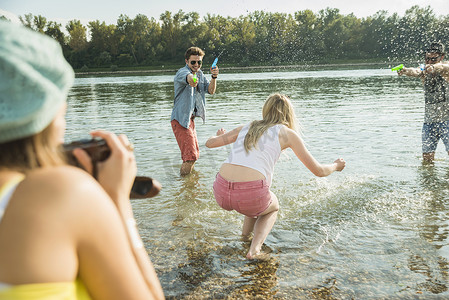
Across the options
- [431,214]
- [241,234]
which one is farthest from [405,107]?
[241,234]

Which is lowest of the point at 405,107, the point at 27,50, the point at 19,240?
the point at 405,107

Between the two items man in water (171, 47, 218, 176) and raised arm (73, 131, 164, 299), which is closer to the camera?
raised arm (73, 131, 164, 299)

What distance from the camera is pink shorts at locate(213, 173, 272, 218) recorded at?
13.2 ft

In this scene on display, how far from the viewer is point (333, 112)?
15867 millimetres

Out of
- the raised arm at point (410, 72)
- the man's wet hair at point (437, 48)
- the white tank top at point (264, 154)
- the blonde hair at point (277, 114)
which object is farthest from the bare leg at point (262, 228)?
the man's wet hair at point (437, 48)

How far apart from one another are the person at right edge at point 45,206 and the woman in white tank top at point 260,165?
9.37ft

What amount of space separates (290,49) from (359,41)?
1836 centimetres

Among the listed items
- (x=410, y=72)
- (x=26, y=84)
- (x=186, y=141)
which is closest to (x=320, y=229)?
(x=186, y=141)

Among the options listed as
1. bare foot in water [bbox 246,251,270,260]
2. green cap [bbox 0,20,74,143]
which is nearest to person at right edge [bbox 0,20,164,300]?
green cap [bbox 0,20,74,143]

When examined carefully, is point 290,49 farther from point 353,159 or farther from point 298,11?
point 353,159

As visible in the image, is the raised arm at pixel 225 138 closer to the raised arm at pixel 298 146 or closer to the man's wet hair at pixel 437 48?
the raised arm at pixel 298 146

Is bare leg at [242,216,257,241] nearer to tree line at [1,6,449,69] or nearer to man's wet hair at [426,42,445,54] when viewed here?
man's wet hair at [426,42,445,54]

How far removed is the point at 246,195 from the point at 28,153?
119 inches

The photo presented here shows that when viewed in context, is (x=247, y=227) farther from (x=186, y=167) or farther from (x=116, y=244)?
(x=116, y=244)
